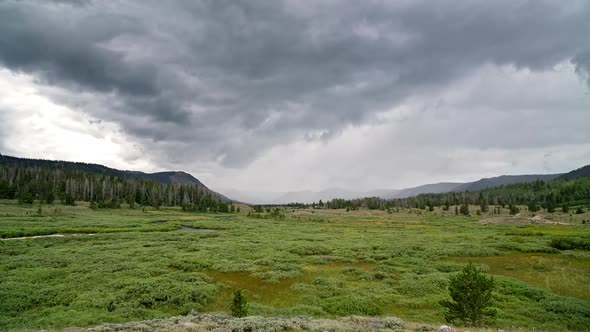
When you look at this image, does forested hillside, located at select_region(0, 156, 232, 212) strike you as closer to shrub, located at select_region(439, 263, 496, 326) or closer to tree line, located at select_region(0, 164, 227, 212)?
tree line, located at select_region(0, 164, 227, 212)

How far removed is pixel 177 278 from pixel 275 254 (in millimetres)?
14938

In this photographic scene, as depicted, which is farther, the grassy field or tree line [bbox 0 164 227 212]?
tree line [bbox 0 164 227 212]

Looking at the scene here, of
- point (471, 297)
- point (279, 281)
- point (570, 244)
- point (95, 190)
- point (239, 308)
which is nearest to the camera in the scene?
point (471, 297)

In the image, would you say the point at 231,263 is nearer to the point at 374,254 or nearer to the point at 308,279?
the point at 308,279

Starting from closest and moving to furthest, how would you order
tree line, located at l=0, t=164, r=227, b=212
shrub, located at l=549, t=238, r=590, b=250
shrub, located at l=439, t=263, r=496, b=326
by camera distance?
1. shrub, located at l=439, t=263, r=496, b=326
2. shrub, located at l=549, t=238, r=590, b=250
3. tree line, located at l=0, t=164, r=227, b=212

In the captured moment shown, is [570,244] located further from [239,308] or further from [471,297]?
[239,308]

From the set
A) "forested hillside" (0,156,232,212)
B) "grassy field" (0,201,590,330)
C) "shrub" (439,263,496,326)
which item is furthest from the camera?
"forested hillside" (0,156,232,212)

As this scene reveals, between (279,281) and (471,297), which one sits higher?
(471,297)

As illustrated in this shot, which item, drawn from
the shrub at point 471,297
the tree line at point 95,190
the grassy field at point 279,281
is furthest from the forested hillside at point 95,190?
the shrub at point 471,297

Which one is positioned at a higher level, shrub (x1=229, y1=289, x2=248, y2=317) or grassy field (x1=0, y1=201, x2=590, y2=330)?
shrub (x1=229, y1=289, x2=248, y2=317)

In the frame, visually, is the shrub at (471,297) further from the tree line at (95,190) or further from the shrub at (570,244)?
the tree line at (95,190)

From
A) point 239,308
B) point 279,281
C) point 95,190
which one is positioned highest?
point 95,190

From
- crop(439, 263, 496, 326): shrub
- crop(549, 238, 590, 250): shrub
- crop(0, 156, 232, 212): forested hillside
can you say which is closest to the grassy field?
crop(549, 238, 590, 250): shrub

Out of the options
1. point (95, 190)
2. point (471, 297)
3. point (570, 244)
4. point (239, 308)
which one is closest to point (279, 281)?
point (239, 308)
